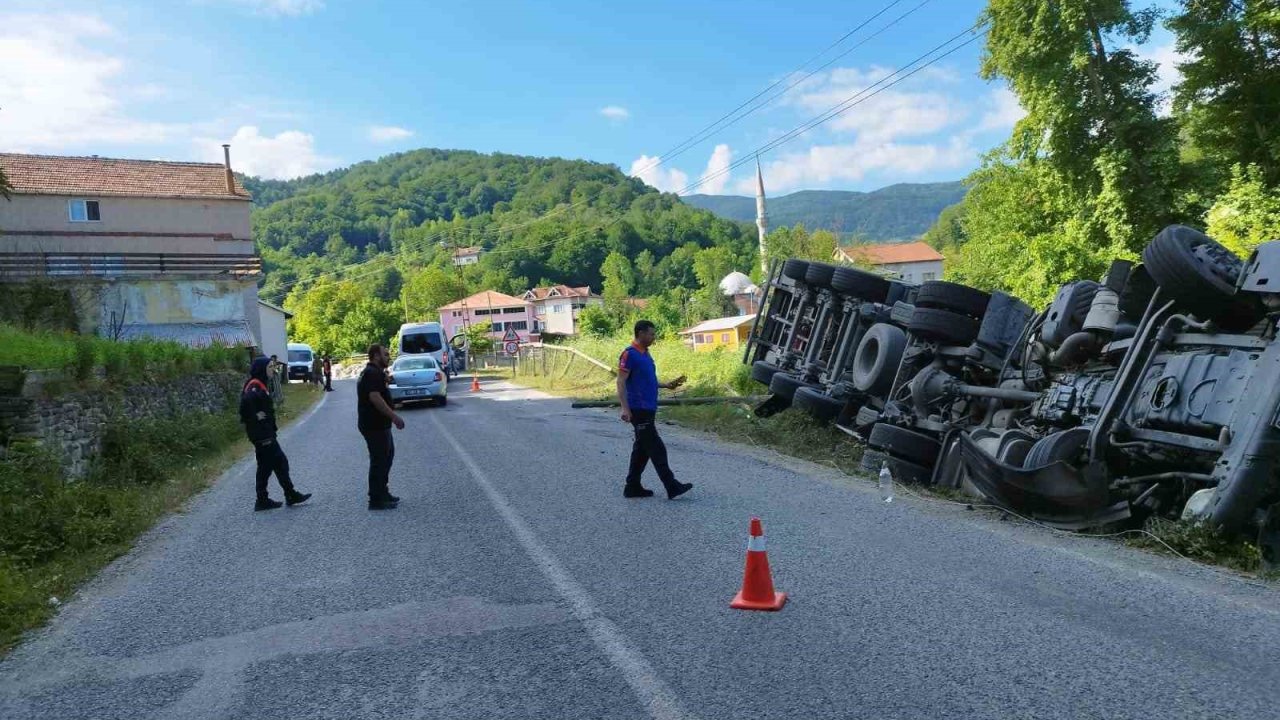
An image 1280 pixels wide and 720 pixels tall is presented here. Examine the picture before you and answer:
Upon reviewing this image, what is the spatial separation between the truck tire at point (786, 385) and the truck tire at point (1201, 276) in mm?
6196

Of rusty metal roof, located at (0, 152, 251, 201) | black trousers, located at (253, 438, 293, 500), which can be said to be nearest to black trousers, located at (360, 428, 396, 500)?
black trousers, located at (253, 438, 293, 500)

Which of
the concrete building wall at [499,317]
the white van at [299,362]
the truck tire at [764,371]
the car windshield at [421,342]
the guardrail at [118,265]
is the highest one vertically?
the truck tire at [764,371]

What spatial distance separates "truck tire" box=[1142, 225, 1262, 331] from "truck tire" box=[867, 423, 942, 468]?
2.88 m

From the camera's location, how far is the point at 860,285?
41.3 feet

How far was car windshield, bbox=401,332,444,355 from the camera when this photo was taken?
37.0m

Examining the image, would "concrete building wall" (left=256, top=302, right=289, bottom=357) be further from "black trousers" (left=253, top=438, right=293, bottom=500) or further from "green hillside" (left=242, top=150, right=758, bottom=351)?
"green hillside" (left=242, top=150, right=758, bottom=351)

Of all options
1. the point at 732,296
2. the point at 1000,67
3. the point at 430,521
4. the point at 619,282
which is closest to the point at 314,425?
the point at 430,521

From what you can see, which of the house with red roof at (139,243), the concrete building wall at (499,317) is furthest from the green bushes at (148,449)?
the concrete building wall at (499,317)

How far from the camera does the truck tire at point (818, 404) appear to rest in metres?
11.9

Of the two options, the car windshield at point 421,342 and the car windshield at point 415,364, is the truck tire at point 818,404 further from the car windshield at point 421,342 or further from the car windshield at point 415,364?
the car windshield at point 421,342

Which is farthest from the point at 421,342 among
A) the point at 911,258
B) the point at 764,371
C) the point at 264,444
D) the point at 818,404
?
the point at 911,258

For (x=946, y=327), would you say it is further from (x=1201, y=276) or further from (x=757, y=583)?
(x=757, y=583)

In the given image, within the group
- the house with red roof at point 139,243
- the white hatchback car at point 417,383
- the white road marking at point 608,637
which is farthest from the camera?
the house with red roof at point 139,243

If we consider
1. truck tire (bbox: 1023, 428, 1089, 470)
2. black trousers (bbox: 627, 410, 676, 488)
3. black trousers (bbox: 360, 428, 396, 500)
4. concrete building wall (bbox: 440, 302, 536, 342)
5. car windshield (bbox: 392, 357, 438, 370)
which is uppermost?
truck tire (bbox: 1023, 428, 1089, 470)
